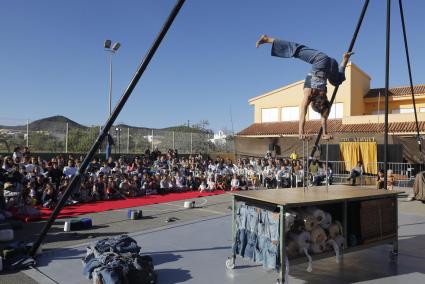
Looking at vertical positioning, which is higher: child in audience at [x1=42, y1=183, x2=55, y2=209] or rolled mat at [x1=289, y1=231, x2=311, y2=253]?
rolled mat at [x1=289, y1=231, x2=311, y2=253]

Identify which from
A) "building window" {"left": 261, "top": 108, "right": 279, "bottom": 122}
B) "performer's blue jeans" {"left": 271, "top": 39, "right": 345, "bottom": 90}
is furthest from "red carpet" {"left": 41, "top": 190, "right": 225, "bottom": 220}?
"building window" {"left": 261, "top": 108, "right": 279, "bottom": 122}

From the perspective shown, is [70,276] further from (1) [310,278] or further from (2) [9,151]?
(2) [9,151]

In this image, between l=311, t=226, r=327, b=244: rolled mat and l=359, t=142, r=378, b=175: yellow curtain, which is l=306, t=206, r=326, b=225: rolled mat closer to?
l=311, t=226, r=327, b=244: rolled mat

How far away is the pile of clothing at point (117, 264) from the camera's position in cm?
405

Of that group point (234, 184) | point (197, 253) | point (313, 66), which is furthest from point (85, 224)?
point (234, 184)

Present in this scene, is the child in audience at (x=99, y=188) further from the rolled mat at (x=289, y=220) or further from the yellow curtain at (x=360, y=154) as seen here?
the yellow curtain at (x=360, y=154)

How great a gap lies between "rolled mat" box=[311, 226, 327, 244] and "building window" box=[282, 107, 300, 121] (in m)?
23.9

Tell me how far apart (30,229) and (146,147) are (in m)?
13.5

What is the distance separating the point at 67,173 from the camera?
12.3 meters

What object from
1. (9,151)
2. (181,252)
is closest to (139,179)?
(9,151)

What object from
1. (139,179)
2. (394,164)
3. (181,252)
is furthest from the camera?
(394,164)

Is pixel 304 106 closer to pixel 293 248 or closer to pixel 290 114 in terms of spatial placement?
pixel 293 248

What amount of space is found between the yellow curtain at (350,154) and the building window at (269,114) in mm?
10937

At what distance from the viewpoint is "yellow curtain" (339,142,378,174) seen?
1769 cm
